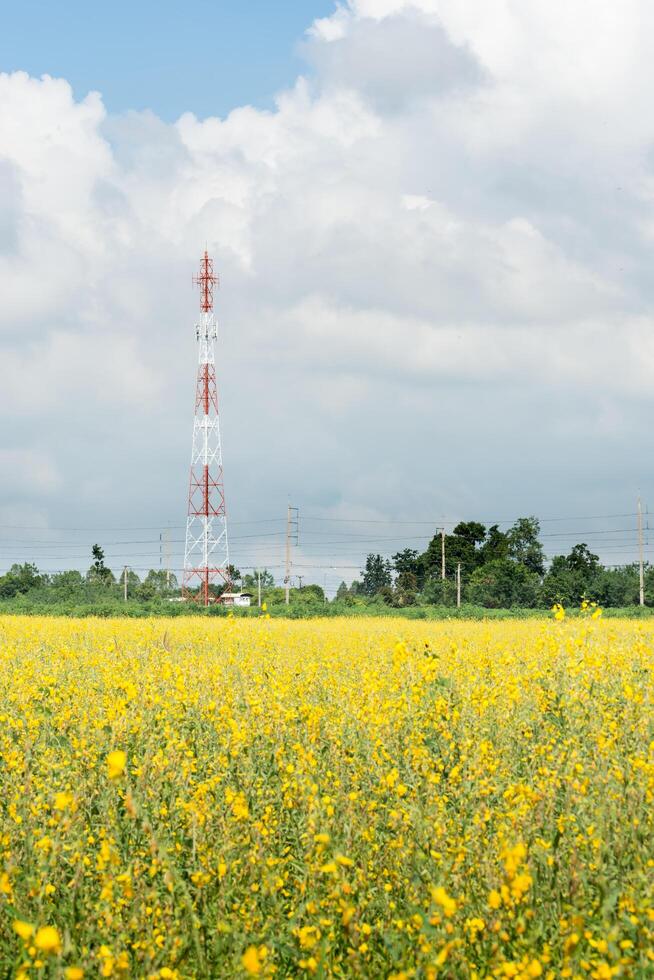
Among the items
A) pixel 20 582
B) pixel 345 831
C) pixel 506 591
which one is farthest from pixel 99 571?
pixel 345 831

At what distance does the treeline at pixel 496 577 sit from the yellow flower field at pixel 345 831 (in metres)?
48.8

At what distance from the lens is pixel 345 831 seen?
14.9ft

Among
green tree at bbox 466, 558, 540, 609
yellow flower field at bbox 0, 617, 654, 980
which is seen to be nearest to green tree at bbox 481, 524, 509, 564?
green tree at bbox 466, 558, 540, 609

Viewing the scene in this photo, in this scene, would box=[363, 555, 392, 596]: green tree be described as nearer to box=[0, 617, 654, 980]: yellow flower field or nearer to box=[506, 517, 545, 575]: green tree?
box=[506, 517, 545, 575]: green tree

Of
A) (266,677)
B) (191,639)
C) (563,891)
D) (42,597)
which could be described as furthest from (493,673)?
(42,597)

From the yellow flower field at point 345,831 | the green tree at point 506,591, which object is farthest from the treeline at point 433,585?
the yellow flower field at point 345,831

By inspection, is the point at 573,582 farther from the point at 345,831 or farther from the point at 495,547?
the point at 345,831

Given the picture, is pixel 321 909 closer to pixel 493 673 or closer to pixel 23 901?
pixel 23 901

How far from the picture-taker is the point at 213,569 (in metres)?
50.6

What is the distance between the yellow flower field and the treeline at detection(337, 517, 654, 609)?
4881 centimetres

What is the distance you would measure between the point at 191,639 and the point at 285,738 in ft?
35.4

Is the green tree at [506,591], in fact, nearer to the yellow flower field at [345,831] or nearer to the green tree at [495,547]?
the green tree at [495,547]

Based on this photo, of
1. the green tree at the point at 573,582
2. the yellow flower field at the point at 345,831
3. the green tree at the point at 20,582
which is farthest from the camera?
the green tree at the point at 20,582

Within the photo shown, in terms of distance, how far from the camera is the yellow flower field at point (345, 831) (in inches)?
140
